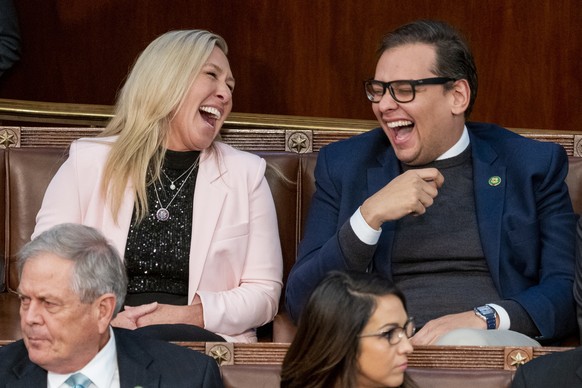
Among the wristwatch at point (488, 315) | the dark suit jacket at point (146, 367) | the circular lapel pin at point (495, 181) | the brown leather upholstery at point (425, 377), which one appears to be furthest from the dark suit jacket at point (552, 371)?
the circular lapel pin at point (495, 181)

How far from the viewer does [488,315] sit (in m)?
2.70

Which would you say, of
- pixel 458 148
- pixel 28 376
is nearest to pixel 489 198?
pixel 458 148

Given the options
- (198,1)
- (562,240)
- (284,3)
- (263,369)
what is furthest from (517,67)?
(263,369)

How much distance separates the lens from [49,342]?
2234mm

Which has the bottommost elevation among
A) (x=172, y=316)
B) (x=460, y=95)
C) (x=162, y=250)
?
(x=172, y=316)

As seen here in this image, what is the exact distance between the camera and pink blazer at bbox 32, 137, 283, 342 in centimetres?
290

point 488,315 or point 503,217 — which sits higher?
point 503,217

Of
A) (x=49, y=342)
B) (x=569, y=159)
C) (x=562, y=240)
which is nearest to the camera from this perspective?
(x=49, y=342)

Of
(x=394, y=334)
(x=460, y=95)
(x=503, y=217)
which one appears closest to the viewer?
(x=394, y=334)

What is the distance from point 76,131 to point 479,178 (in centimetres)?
101

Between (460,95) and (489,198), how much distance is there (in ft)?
0.83

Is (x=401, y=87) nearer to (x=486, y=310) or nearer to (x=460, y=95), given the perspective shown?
(x=460, y=95)

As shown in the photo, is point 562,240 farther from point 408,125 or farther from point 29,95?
point 29,95

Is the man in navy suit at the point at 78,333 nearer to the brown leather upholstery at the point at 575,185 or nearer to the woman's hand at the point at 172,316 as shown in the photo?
the woman's hand at the point at 172,316
